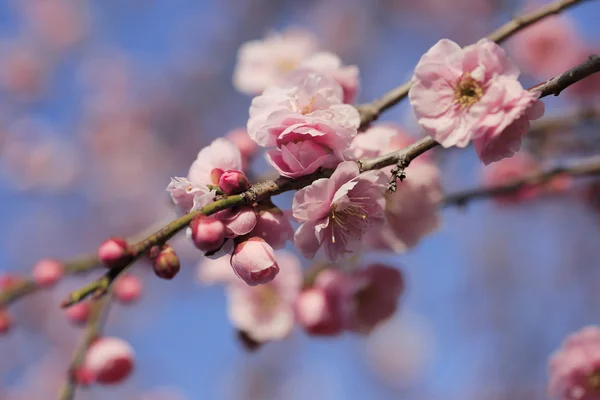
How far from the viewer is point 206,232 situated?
82 cm

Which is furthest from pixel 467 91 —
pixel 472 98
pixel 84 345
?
pixel 84 345

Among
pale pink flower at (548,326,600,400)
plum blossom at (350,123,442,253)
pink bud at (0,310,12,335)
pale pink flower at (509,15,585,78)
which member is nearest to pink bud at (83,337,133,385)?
pink bud at (0,310,12,335)

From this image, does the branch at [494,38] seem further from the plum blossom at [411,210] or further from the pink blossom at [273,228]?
the pink blossom at [273,228]

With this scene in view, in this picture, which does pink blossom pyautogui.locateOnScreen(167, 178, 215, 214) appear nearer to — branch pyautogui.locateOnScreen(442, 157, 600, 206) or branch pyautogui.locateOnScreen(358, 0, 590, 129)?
branch pyautogui.locateOnScreen(358, 0, 590, 129)

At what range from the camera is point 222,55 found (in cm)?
641

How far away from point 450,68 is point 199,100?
585 centimetres

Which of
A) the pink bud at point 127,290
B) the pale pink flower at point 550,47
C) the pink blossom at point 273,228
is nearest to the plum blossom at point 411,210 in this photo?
the pink blossom at point 273,228

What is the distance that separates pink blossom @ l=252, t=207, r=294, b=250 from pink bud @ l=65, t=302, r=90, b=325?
863mm

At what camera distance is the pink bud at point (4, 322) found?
5.09 ft

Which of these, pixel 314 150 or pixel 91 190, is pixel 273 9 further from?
pixel 314 150

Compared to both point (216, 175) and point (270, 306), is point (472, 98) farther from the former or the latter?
point (270, 306)

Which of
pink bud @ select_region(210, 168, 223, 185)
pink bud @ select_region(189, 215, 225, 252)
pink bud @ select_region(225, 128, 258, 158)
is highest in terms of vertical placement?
pink bud @ select_region(225, 128, 258, 158)

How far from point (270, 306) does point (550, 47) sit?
8.75 ft

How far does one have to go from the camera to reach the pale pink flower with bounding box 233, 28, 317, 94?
174 centimetres
